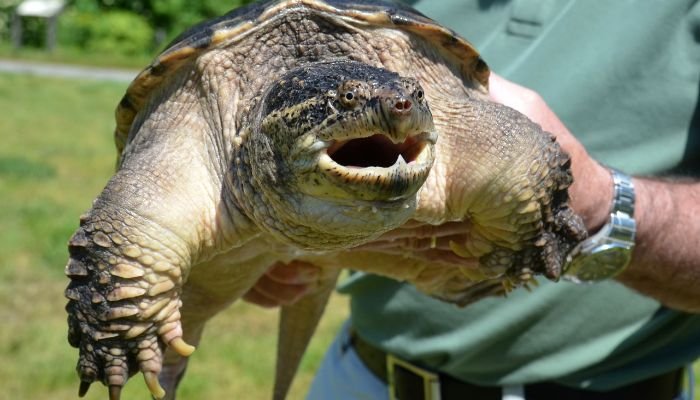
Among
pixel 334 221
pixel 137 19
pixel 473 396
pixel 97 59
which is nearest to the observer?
pixel 334 221

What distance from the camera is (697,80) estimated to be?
7.65 feet

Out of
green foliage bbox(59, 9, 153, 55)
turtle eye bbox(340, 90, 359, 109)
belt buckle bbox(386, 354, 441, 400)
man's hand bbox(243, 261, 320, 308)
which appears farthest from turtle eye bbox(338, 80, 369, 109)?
green foliage bbox(59, 9, 153, 55)

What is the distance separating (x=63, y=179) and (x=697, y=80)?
6953mm

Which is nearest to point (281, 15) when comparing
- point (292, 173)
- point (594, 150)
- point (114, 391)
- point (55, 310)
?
point (292, 173)

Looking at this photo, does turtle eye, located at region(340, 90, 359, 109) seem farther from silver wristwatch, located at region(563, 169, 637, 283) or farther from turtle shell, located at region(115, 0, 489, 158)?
silver wristwatch, located at region(563, 169, 637, 283)

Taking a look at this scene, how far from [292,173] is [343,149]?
0.10 m

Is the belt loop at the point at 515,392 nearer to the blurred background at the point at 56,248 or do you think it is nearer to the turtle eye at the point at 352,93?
the turtle eye at the point at 352,93

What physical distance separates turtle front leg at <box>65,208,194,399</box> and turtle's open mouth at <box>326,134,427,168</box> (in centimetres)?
39

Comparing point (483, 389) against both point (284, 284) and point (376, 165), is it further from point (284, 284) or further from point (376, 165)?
point (376, 165)

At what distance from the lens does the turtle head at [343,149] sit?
150 cm

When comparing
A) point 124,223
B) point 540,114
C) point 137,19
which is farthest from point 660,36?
point 137,19

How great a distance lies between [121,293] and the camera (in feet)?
5.63

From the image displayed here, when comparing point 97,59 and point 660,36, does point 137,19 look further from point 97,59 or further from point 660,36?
point 660,36

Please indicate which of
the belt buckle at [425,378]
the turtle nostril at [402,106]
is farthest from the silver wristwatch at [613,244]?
the turtle nostril at [402,106]
